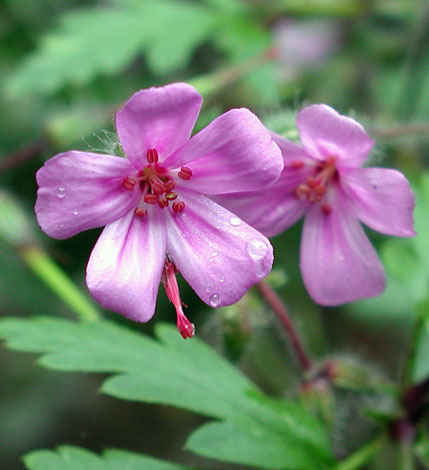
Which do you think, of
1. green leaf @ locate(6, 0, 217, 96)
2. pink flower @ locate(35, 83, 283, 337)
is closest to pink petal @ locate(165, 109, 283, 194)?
pink flower @ locate(35, 83, 283, 337)

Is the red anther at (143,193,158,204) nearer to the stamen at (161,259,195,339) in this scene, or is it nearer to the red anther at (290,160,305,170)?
the stamen at (161,259,195,339)

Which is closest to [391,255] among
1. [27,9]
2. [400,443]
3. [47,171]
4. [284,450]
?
[400,443]

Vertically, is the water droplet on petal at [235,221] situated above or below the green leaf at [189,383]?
above

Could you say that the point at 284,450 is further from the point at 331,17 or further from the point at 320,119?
the point at 331,17

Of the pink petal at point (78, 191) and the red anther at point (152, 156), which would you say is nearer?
the pink petal at point (78, 191)

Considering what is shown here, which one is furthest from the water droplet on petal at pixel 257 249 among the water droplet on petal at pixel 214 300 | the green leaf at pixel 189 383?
the green leaf at pixel 189 383

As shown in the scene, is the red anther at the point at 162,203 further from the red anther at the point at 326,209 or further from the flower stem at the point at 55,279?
the flower stem at the point at 55,279
